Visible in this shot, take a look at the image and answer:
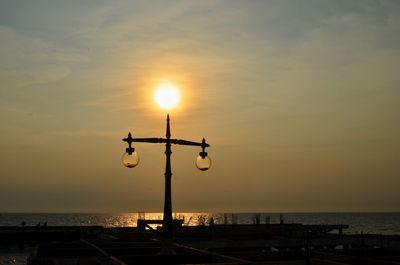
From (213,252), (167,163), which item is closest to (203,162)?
(167,163)

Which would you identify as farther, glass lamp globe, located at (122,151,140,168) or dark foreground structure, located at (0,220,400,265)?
dark foreground structure, located at (0,220,400,265)

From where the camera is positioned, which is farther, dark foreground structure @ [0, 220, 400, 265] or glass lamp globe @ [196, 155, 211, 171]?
dark foreground structure @ [0, 220, 400, 265]

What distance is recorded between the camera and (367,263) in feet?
49.5

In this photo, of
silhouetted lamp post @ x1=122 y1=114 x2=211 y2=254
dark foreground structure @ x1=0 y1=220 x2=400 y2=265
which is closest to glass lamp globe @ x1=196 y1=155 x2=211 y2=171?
silhouetted lamp post @ x1=122 y1=114 x2=211 y2=254

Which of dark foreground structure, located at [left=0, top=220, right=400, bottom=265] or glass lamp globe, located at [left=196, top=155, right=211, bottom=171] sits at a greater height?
glass lamp globe, located at [left=196, top=155, right=211, bottom=171]

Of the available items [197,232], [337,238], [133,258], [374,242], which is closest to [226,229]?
[197,232]

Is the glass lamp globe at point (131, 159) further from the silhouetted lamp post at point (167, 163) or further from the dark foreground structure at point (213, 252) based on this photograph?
the dark foreground structure at point (213, 252)

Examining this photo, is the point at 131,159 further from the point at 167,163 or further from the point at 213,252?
the point at 213,252

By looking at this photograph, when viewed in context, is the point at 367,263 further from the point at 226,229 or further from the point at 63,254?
the point at 226,229

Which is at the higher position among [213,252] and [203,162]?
[203,162]

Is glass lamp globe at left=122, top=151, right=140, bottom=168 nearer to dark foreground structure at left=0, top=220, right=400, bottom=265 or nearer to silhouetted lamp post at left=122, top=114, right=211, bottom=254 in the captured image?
silhouetted lamp post at left=122, top=114, right=211, bottom=254

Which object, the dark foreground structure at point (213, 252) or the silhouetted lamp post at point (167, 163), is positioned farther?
the dark foreground structure at point (213, 252)

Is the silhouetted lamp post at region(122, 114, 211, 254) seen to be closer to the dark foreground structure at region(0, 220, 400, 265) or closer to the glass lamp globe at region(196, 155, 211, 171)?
the glass lamp globe at region(196, 155, 211, 171)

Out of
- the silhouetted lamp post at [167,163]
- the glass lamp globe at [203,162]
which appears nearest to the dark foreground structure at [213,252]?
the silhouetted lamp post at [167,163]
